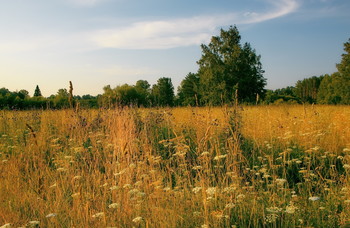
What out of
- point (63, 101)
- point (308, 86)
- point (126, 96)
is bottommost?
point (63, 101)

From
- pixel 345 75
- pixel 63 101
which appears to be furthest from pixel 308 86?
pixel 63 101

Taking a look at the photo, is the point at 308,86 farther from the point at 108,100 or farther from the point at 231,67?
the point at 108,100

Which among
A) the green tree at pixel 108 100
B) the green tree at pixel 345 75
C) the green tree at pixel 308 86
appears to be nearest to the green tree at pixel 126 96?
the green tree at pixel 108 100

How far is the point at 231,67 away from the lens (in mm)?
30281

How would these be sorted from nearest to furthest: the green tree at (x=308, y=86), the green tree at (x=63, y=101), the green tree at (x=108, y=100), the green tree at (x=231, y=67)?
the green tree at (x=108, y=100) < the green tree at (x=63, y=101) < the green tree at (x=231, y=67) < the green tree at (x=308, y=86)

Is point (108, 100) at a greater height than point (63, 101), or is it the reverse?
point (63, 101)

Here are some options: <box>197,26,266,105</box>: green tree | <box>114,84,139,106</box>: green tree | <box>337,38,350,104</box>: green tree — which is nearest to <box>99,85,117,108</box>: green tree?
<box>114,84,139,106</box>: green tree

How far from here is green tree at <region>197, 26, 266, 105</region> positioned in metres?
28.2

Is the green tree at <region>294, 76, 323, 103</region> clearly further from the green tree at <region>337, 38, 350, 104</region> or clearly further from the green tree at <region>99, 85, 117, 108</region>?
the green tree at <region>99, 85, 117, 108</region>

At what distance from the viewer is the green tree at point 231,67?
28.2m

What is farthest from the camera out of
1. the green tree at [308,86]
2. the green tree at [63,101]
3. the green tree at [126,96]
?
the green tree at [308,86]

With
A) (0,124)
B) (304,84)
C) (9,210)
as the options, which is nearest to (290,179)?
(9,210)

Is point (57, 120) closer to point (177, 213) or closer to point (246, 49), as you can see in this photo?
point (177, 213)

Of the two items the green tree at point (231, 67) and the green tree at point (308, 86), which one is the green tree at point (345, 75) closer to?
the green tree at point (231, 67)
